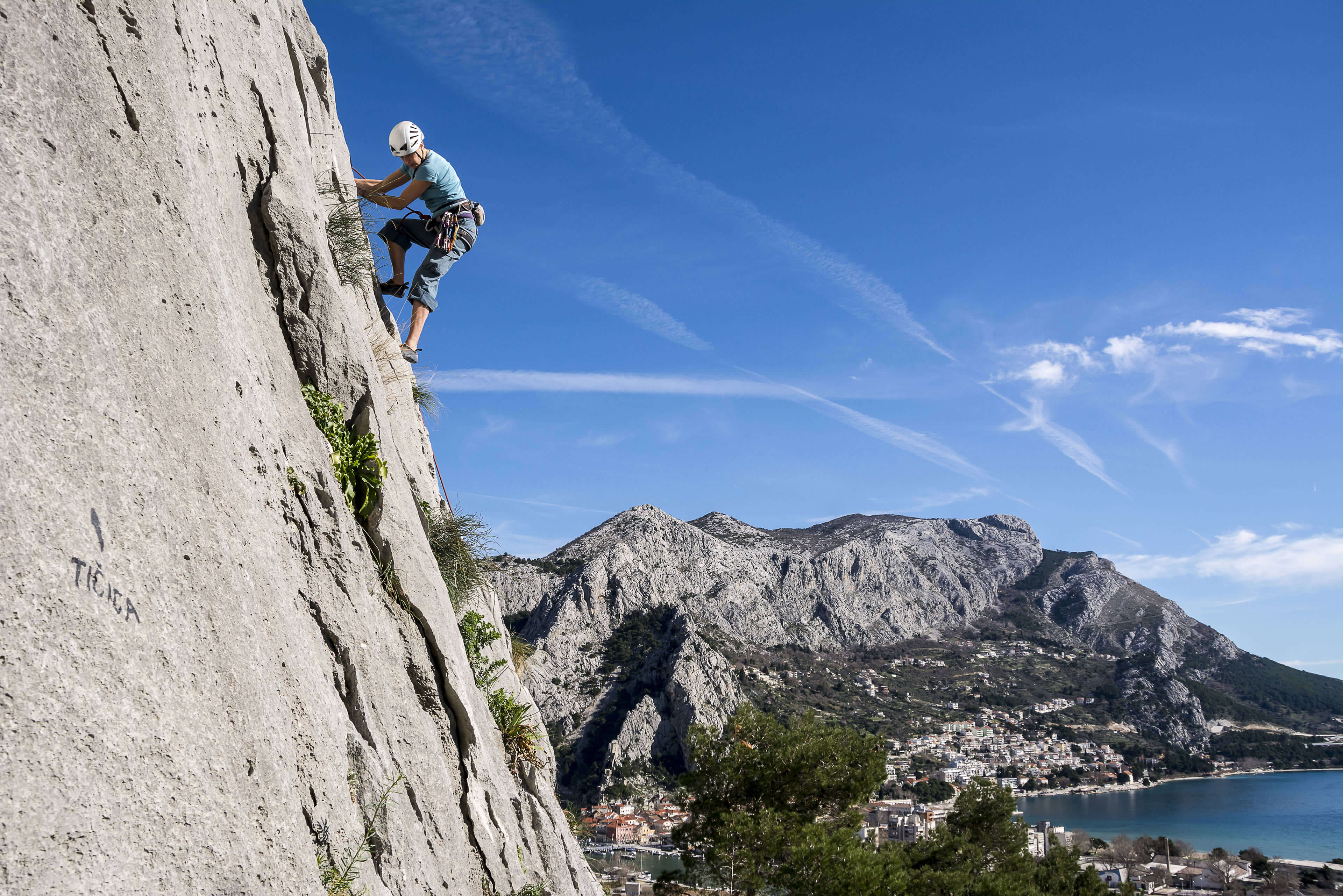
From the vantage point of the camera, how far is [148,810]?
7.73ft

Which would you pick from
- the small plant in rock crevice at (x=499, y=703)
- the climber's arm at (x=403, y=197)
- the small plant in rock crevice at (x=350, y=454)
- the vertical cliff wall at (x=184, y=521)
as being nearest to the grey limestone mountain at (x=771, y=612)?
the small plant in rock crevice at (x=499, y=703)

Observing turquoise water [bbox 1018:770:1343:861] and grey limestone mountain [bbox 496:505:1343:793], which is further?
turquoise water [bbox 1018:770:1343:861]

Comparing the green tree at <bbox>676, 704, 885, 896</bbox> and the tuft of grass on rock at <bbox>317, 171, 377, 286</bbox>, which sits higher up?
the tuft of grass on rock at <bbox>317, 171, 377, 286</bbox>

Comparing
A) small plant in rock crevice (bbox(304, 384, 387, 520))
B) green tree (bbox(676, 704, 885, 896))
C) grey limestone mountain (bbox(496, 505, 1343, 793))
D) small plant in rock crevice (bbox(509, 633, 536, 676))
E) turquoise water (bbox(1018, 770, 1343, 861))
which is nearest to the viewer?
small plant in rock crevice (bbox(304, 384, 387, 520))

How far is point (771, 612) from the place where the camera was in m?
107

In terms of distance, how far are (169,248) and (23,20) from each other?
3.10 ft

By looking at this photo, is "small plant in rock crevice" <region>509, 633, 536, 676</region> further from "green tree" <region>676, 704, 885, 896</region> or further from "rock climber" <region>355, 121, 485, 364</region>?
"green tree" <region>676, 704, 885, 896</region>

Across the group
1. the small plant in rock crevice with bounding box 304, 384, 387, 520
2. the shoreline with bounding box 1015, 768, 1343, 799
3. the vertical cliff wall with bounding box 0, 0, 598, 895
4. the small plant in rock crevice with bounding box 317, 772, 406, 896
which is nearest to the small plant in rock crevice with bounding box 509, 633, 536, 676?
the vertical cliff wall with bounding box 0, 0, 598, 895

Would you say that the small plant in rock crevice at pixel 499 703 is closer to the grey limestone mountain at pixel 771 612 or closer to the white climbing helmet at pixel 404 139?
the white climbing helmet at pixel 404 139

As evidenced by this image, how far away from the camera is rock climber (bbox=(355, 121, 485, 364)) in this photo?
8203mm

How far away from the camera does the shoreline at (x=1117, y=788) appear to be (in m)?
101

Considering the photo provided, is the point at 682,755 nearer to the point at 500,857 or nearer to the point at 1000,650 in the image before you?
the point at 500,857

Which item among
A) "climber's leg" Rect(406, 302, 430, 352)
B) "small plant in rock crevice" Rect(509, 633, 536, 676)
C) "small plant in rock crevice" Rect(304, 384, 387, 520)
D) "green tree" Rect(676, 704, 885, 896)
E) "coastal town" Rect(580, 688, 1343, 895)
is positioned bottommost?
"coastal town" Rect(580, 688, 1343, 895)

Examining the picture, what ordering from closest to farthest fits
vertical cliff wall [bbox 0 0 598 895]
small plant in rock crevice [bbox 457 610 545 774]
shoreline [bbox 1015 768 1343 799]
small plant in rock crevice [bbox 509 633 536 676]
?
vertical cliff wall [bbox 0 0 598 895], small plant in rock crevice [bbox 457 610 545 774], small plant in rock crevice [bbox 509 633 536 676], shoreline [bbox 1015 768 1343 799]
